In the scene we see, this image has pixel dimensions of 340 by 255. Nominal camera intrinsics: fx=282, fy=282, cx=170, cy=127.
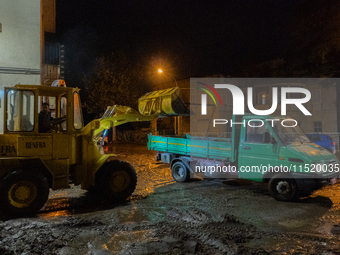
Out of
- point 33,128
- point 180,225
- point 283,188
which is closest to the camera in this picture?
point 180,225

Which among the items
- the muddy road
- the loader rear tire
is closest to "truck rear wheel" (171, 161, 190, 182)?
the muddy road

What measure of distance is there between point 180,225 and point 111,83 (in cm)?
2369

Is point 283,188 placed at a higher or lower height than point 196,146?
lower

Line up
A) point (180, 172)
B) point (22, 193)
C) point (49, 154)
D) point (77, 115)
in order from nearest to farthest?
1. point (22, 193)
2. point (49, 154)
3. point (77, 115)
4. point (180, 172)

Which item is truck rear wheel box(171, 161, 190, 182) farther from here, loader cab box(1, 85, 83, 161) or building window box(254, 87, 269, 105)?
building window box(254, 87, 269, 105)

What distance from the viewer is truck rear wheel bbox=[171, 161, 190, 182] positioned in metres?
9.13

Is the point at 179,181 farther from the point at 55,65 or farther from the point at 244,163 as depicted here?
the point at 55,65

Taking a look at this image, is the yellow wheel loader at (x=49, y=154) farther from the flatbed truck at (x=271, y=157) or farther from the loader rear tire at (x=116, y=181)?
the flatbed truck at (x=271, y=157)

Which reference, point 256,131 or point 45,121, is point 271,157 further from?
point 45,121

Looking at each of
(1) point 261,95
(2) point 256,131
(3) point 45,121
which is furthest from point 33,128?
(1) point 261,95

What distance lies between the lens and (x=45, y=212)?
6195mm

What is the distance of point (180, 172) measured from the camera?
9.41m

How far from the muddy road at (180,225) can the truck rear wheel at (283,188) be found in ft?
0.61

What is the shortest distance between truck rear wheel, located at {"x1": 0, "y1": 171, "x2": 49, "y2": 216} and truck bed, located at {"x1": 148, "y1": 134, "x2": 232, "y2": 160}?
4.44 metres
